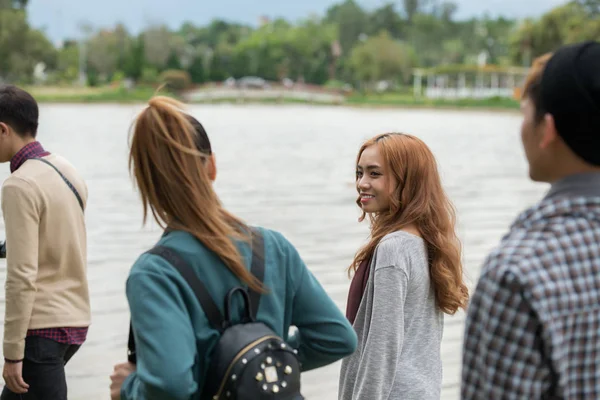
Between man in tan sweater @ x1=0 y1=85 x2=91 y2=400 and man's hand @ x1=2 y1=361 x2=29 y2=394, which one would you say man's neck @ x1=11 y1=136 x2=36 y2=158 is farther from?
man's hand @ x1=2 y1=361 x2=29 y2=394

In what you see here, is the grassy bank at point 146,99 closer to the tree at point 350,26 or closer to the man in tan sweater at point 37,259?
the tree at point 350,26

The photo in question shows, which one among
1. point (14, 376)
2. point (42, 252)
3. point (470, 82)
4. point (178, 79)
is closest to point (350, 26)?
point (470, 82)

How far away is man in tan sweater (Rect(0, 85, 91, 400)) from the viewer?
275 centimetres

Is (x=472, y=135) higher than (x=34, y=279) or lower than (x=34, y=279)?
lower

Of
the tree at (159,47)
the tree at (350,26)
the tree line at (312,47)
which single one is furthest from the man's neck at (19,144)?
the tree at (350,26)

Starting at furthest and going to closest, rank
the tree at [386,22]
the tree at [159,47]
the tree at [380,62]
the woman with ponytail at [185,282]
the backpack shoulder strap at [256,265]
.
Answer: the tree at [386,22] < the tree at [159,47] < the tree at [380,62] < the backpack shoulder strap at [256,265] < the woman with ponytail at [185,282]

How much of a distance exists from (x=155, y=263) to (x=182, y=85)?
103 meters

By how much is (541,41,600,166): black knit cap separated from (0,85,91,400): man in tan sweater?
1.76m

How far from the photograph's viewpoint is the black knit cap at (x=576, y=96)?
1559 mm

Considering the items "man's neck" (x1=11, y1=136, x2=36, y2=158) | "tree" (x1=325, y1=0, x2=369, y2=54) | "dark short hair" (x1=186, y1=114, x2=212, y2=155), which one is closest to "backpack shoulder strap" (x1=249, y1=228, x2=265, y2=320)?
"dark short hair" (x1=186, y1=114, x2=212, y2=155)

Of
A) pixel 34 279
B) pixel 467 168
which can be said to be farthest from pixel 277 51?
pixel 34 279

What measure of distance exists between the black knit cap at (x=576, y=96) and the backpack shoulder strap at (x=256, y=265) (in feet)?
2.11

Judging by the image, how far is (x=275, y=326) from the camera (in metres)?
1.87

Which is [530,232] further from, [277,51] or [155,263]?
[277,51]
